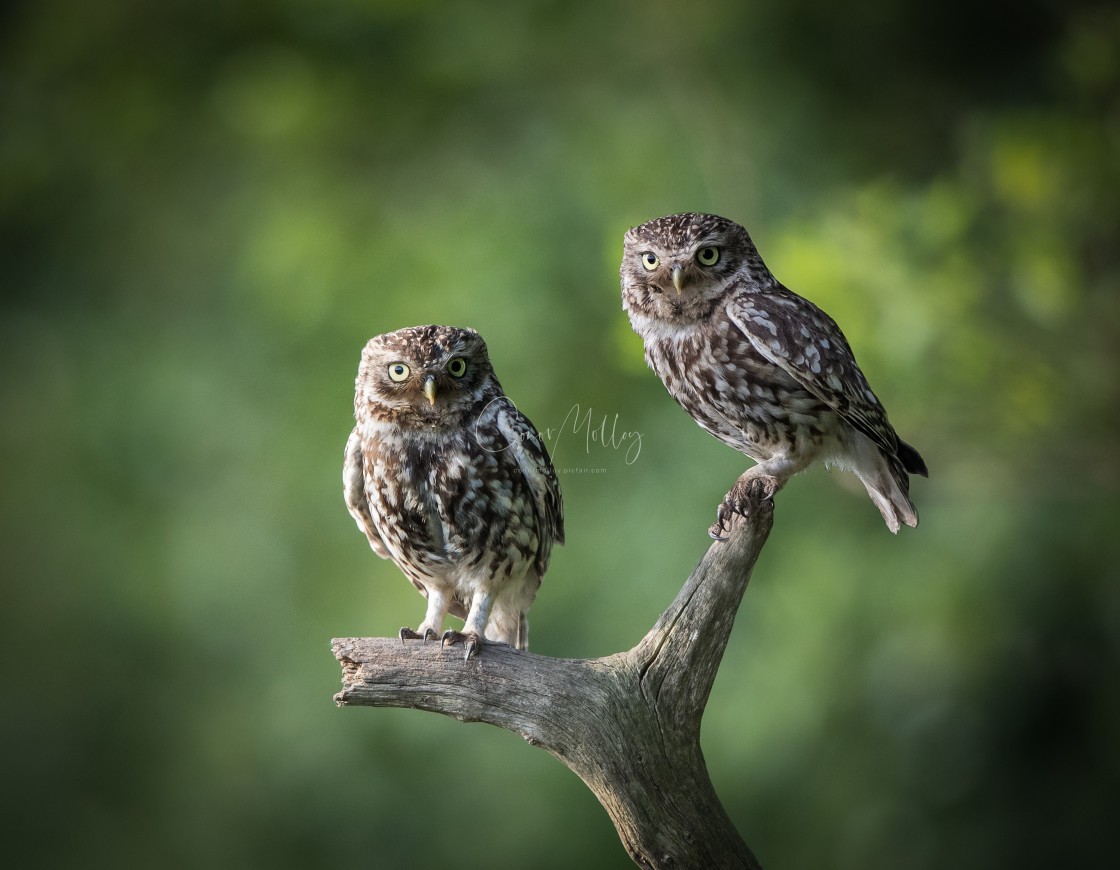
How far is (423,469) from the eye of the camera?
210 centimetres

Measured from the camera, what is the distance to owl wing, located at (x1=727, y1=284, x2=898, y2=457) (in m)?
2.20

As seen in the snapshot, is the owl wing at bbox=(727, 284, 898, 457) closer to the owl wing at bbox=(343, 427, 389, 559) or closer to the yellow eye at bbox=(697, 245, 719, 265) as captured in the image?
the yellow eye at bbox=(697, 245, 719, 265)

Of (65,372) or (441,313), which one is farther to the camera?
(65,372)

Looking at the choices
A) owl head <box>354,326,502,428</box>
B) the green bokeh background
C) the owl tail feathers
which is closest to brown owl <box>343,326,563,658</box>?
owl head <box>354,326,502,428</box>

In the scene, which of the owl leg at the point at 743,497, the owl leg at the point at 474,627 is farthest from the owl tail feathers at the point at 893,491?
the owl leg at the point at 474,627

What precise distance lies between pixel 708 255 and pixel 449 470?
0.68 metres

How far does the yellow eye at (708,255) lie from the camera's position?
85.5 inches

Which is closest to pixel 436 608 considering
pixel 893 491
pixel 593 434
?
pixel 893 491

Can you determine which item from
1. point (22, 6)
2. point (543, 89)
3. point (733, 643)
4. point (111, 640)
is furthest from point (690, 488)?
point (22, 6)

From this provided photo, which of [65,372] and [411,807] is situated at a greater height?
[65,372]

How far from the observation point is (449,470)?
2.09 metres

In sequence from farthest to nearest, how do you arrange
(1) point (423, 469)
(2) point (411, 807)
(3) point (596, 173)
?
(2) point (411, 807)
(3) point (596, 173)
(1) point (423, 469)

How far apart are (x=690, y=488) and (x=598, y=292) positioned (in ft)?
3.02

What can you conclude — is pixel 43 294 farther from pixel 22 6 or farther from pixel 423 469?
pixel 423 469
